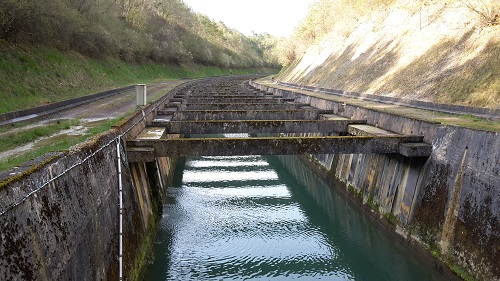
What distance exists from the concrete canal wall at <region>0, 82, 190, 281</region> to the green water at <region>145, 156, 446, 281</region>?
2048mm

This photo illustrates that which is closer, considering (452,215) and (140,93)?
(452,215)

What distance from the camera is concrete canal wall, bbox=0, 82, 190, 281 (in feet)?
15.5

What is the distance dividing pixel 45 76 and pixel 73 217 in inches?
856

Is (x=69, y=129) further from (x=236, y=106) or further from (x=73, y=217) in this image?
(x=236, y=106)

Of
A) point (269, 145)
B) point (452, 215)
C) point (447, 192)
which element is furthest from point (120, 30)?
point (452, 215)

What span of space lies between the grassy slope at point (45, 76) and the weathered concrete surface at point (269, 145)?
8900 mm

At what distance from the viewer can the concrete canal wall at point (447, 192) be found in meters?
8.78

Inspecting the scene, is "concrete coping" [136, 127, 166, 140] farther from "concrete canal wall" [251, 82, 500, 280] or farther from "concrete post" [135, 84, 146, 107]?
"concrete canal wall" [251, 82, 500, 280]

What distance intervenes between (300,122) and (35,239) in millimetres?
10975

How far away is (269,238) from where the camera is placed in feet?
44.7

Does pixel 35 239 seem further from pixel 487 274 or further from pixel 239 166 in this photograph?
pixel 239 166

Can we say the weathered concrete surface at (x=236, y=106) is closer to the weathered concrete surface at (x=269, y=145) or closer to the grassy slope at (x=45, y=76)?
the grassy slope at (x=45, y=76)

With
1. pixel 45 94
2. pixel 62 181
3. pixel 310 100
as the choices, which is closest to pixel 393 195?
pixel 62 181

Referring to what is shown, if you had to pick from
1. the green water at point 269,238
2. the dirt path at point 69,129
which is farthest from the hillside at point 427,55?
the dirt path at point 69,129
